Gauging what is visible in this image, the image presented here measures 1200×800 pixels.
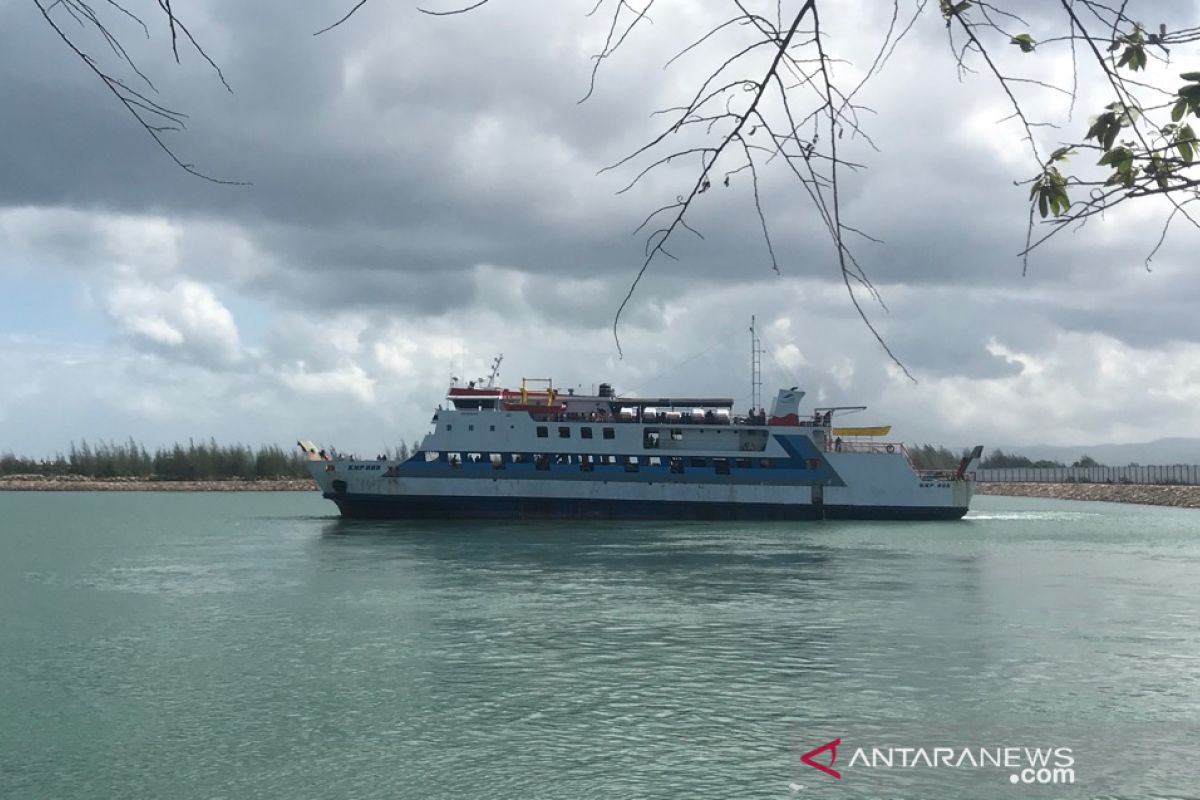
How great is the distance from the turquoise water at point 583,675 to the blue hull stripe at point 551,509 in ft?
49.3

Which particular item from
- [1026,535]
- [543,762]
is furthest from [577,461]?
[543,762]

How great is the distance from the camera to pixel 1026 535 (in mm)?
42188

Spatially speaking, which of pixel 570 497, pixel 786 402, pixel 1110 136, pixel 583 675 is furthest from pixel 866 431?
pixel 1110 136

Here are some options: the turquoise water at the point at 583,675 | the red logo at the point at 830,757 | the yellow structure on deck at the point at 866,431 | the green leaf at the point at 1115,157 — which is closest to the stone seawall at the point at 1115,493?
the yellow structure on deck at the point at 866,431

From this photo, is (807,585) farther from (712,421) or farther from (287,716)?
(712,421)

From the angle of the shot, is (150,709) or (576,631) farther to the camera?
(576,631)

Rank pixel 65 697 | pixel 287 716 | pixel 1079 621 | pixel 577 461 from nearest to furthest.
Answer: pixel 287 716
pixel 65 697
pixel 1079 621
pixel 577 461

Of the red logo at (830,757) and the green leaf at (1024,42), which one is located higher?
the green leaf at (1024,42)

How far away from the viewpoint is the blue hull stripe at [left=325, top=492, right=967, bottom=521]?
4519cm

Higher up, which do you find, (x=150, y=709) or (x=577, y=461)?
(x=577, y=461)

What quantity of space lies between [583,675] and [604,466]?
31590 mm

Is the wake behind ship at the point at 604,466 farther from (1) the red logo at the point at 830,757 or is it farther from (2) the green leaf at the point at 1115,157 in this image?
(2) the green leaf at the point at 1115,157

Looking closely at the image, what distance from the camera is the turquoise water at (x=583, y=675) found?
1003 centimetres

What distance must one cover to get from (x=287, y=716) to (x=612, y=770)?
4.16 meters
